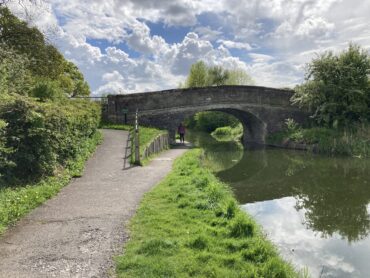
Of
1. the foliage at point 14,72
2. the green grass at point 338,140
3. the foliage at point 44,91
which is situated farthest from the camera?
the green grass at point 338,140

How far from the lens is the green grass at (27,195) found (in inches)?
260

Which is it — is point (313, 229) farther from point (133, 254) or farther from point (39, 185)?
point (39, 185)

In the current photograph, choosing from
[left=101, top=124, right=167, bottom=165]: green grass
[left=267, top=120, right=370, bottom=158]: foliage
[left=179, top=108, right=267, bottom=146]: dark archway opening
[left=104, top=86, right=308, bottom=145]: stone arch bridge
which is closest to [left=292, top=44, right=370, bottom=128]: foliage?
[left=267, top=120, right=370, bottom=158]: foliage

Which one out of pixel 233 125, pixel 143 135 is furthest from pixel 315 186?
pixel 233 125

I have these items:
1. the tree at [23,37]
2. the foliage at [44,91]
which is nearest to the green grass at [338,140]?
the foliage at [44,91]

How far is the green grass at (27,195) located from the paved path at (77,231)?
155mm

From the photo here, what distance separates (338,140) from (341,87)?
335 cm

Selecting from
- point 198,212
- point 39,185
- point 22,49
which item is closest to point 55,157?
point 39,185

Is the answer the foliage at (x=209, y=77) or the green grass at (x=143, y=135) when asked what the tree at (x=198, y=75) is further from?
the green grass at (x=143, y=135)

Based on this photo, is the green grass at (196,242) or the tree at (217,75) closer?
the green grass at (196,242)

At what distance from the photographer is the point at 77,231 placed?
618 centimetres

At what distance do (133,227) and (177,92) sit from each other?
18455mm

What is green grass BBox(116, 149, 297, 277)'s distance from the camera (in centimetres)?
486

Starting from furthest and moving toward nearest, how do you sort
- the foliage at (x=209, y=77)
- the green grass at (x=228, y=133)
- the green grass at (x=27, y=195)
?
the foliage at (x=209, y=77) < the green grass at (x=228, y=133) < the green grass at (x=27, y=195)
